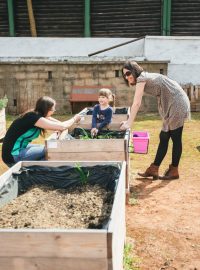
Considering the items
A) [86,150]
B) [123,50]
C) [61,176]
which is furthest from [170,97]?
[123,50]

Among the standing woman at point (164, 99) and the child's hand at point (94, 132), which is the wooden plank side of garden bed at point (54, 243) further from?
the child's hand at point (94, 132)

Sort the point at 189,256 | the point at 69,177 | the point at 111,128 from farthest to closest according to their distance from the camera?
the point at 111,128
the point at 69,177
the point at 189,256

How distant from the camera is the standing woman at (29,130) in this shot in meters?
4.93

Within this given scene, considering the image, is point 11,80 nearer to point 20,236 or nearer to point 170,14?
point 170,14

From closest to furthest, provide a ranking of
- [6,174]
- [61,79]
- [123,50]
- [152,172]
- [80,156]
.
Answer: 1. [6,174]
2. [80,156]
3. [152,172]
4. [61,79]
5. [123,50]

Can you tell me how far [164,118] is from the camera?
5.75 m

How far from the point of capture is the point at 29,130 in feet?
16.5

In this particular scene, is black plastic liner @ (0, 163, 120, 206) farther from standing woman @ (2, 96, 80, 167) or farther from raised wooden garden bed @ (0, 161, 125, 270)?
raised wooden garden bed @ (0, 161, 125, 270)

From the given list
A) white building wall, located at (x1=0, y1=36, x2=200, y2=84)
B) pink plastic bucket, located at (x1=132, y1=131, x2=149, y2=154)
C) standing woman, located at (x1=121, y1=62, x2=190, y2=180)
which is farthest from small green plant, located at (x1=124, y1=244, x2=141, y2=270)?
white building wall, located at (x1=0, y1=36, x2=200, y2=84)

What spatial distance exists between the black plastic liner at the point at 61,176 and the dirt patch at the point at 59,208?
80 mm

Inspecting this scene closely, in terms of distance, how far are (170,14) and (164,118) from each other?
32.5ft

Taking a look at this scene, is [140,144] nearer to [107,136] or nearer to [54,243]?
[107,136]

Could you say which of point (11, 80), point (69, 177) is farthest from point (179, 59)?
point (69, 177)

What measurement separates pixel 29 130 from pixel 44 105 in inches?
16.0
